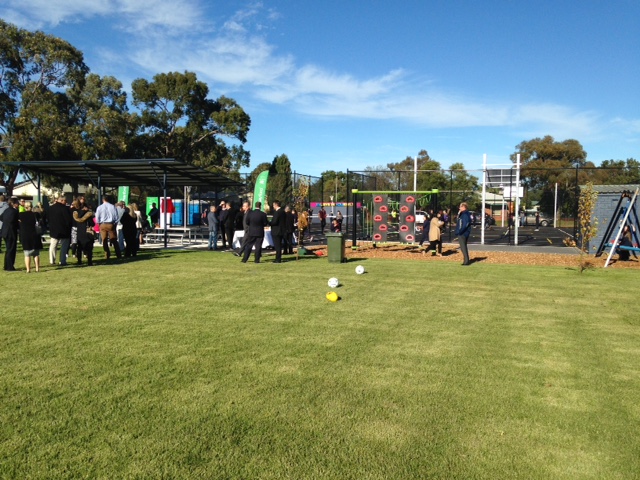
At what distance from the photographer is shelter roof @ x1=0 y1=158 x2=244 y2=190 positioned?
1812cm

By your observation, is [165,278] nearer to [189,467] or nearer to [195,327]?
[195,327]

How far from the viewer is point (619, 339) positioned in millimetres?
6703

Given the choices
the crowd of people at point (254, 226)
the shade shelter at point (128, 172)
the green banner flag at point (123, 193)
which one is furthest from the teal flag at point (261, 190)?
the green banner flag at point (123, 193)

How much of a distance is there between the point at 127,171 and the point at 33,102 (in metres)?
15.0

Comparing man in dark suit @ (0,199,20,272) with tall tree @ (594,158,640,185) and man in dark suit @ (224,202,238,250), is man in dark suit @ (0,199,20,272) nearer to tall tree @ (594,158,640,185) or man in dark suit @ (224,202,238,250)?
man in dark suit @ (224,202,238,250)

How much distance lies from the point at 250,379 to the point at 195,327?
232 centimetres

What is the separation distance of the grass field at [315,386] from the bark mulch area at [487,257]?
19.3 feet

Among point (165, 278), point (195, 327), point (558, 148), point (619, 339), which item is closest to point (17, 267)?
point (165, 278)

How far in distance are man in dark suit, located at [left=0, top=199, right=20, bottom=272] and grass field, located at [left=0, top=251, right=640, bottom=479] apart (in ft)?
10.8

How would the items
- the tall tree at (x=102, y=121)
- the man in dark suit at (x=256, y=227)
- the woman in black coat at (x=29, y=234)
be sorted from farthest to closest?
the tall tree at (x=102, y=121) < the man in dark suit at (x=256, y=227) < the woman in black coat at (x=29, y=234)

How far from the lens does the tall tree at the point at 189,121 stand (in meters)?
42.5

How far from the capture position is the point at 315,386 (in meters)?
4.85

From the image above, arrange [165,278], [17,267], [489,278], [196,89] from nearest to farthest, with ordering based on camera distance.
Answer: [165,278] → [489,278] → [17,267] → [196,89]

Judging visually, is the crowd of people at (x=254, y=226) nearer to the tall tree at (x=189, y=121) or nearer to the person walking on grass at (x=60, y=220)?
the person walking on grass at (x=60, y=220)
